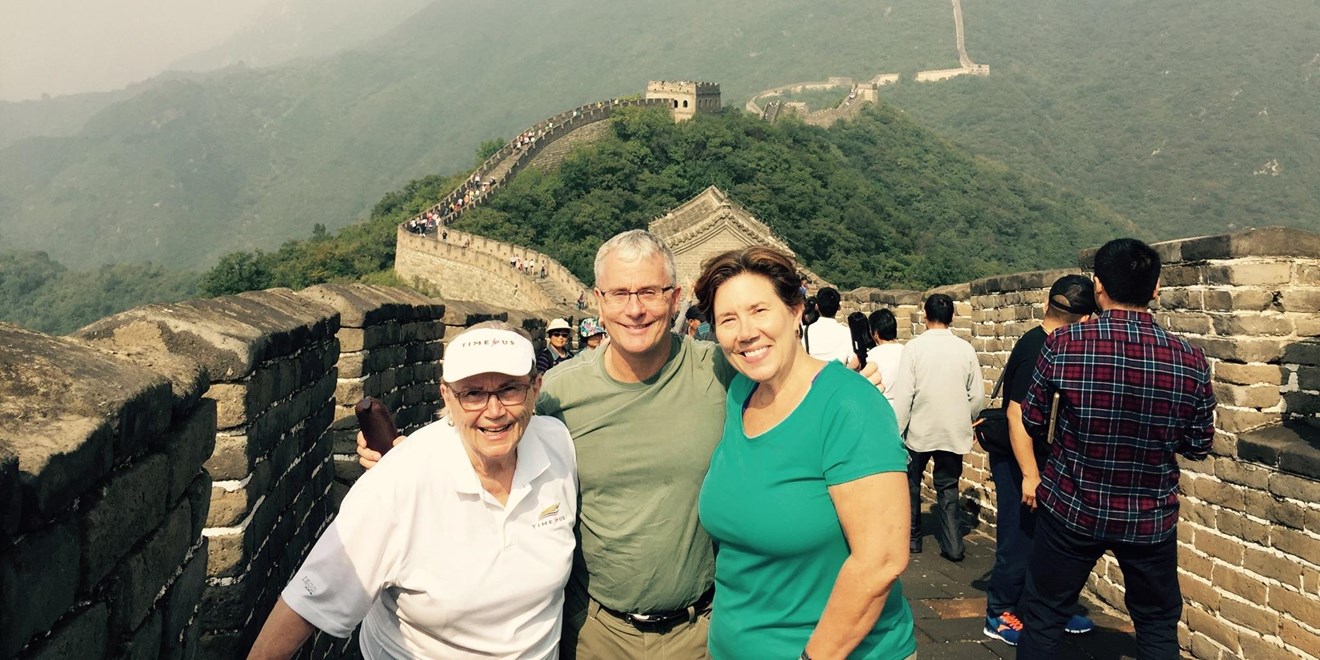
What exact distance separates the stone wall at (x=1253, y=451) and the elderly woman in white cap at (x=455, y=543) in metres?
3.31

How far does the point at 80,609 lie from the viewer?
183cm

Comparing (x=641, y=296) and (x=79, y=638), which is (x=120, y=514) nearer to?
(x=79, y=638)

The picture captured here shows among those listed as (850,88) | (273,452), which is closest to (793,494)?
(273,452)

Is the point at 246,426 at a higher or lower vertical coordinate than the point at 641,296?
lower

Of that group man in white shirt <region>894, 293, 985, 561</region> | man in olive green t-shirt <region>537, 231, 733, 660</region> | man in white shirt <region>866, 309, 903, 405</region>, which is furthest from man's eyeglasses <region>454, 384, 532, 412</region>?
man in white shirt <region>866, 309, 903, 405</region>

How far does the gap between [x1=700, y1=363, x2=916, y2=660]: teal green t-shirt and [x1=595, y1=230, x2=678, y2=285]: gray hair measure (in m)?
0.61

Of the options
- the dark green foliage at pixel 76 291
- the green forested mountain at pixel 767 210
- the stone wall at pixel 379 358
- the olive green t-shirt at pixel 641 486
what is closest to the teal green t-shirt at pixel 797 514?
the olive green t-shirt at pixel 641 486

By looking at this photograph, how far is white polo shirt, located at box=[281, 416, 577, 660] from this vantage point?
7.73 feet

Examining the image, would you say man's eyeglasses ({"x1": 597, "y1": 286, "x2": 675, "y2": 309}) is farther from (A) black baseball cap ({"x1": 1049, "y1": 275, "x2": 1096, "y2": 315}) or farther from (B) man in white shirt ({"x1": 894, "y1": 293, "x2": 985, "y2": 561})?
(B) man in white shirt ({"x1": 894, "y1": 293, "x2": 985, "y2": 561})

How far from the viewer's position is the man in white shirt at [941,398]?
20.3 ft

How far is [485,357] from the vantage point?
96.7 inches

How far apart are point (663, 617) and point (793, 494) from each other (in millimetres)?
690

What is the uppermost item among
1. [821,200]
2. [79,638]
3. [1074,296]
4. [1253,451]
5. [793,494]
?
[821,200]

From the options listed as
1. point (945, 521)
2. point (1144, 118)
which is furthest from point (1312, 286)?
point (1144, 118)
